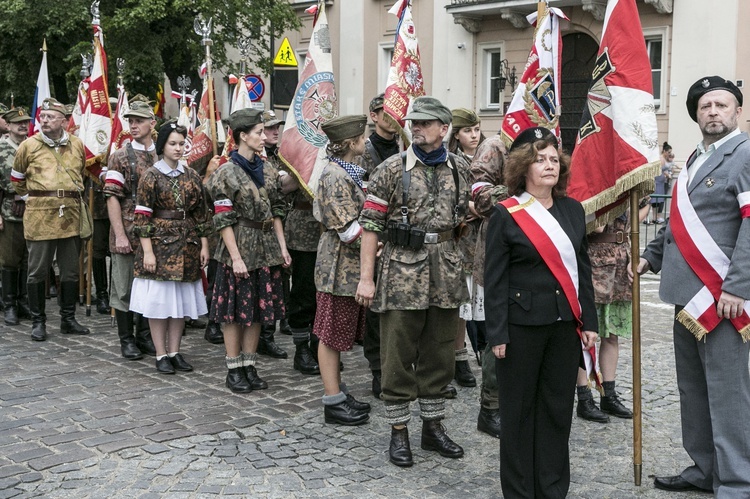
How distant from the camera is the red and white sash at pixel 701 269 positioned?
A: 14.4 feet

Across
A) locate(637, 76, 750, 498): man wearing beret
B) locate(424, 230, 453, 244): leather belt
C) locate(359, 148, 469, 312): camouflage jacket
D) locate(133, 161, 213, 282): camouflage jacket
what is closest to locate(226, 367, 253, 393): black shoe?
locate(133, 161, 213, 282): camouflage jacket

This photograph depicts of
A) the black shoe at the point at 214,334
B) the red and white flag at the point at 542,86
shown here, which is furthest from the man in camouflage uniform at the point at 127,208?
the red and white flag at the point at 542,86

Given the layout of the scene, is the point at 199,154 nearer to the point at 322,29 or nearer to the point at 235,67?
the point at 322,29

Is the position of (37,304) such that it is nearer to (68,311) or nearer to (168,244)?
(68,311)

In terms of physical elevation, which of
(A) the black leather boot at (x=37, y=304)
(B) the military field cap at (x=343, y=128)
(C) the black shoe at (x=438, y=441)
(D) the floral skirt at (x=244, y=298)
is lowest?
(C) the black shoe at (x=438, y=441)

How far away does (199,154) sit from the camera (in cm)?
919

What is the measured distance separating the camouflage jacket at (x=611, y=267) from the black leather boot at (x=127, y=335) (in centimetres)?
423

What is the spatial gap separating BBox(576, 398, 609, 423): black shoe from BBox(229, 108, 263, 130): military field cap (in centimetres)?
318

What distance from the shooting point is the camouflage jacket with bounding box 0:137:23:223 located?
957 centimetres

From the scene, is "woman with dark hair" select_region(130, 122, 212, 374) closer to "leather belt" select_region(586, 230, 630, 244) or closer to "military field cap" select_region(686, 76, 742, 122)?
"leather belt" select_region(586, 230, 630, 244)

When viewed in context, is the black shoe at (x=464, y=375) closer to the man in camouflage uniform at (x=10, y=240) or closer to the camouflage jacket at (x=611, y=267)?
the camouflage jacket at (x=611, y=267)

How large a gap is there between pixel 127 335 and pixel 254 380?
180 cm

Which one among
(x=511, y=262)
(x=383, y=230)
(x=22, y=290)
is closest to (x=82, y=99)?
(x=22, y=290)

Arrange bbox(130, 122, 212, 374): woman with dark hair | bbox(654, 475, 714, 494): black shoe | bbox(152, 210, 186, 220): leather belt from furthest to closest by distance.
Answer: bbox(152, 210, 186, 220): leather belt < bbox(130, 122, 212, 374): woman with dark hair < bbox(654, 475, 714, 494): black shoe
